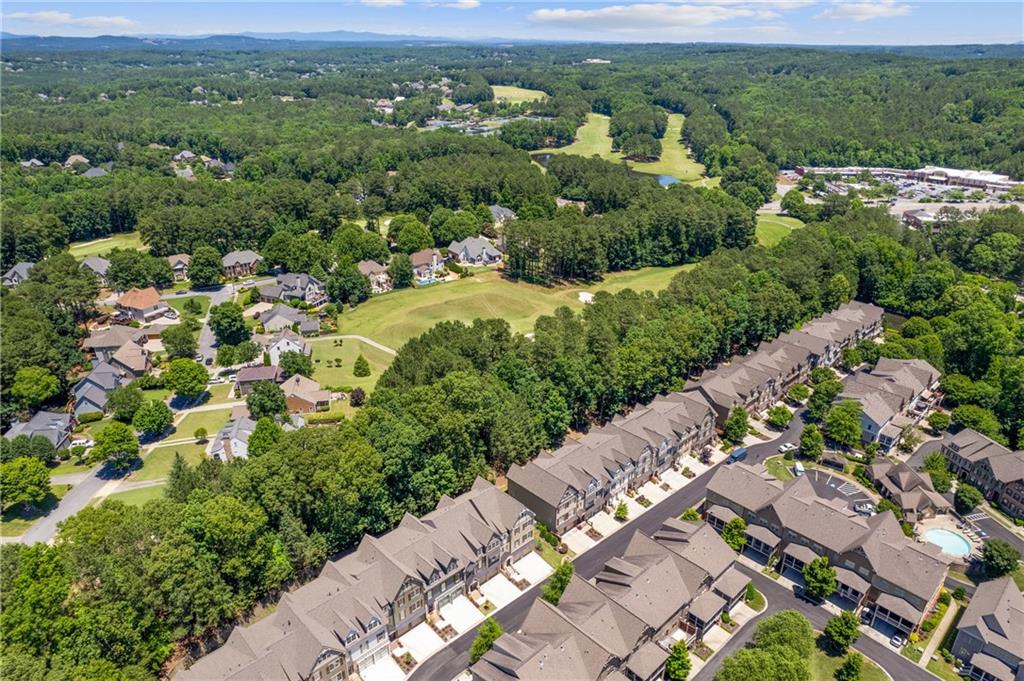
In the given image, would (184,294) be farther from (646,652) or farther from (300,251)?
(646,652)

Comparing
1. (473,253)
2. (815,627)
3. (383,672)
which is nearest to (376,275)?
(473,253)

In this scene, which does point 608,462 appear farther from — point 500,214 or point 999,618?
point 500,214

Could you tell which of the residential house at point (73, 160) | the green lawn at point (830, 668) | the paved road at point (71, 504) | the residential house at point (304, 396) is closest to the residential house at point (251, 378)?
the residential house at point (304, 396)

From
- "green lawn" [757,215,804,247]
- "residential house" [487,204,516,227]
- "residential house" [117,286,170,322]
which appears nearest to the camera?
"residential house" [117,286,170,322]

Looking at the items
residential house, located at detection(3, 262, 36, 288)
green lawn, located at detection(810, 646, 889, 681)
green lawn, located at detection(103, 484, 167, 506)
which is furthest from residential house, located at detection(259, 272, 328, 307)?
green lawn, located at detection(810, 646, 889, 681)

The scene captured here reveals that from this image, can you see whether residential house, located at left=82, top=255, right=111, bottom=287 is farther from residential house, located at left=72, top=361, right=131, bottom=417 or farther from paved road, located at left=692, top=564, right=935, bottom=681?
paved road, located at left=692, top=564, right=935, bottom=681

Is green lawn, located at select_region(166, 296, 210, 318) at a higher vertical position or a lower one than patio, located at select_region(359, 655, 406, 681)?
lower
